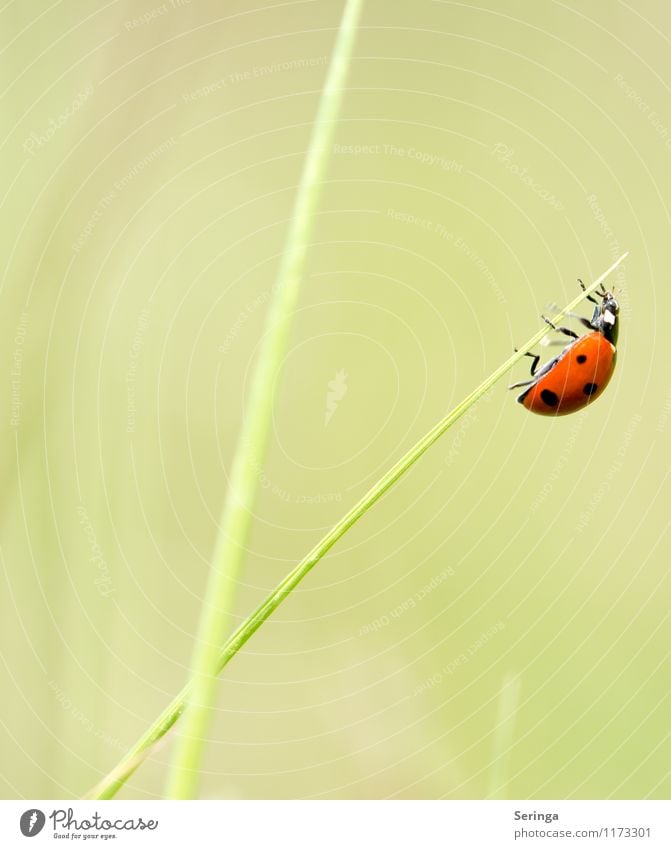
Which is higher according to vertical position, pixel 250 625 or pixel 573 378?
pixel 573 378

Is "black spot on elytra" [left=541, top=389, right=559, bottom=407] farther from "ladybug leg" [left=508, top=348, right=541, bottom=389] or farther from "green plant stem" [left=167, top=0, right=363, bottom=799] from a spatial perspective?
"green plant stem" [left=167, top=0, right=363, bottom=799]

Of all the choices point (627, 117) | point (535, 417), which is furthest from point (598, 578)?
point (627, 117)

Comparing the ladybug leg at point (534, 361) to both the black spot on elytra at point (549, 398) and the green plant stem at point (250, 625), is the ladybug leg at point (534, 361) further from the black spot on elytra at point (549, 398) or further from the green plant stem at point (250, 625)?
the green plant stem at point (250, 625)

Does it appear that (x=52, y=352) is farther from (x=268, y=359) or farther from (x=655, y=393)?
(x=655, y=393)
